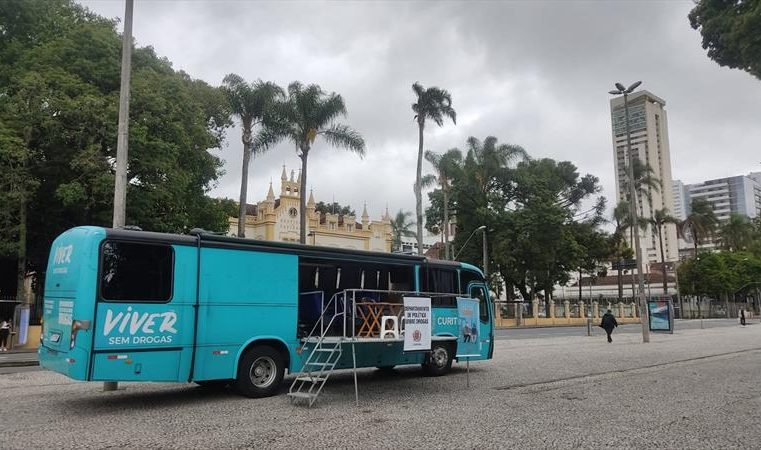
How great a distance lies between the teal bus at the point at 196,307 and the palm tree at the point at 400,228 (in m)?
60.2

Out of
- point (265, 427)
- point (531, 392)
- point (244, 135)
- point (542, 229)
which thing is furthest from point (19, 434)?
point (542, 229)

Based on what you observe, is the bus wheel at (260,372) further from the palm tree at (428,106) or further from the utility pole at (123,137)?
the palm tree at (428,106)

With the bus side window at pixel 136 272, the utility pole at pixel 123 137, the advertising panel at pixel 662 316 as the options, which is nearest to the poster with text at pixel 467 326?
the bus side window at pixel 136 272

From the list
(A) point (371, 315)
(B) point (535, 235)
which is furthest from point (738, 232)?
(A) point (371, 315)

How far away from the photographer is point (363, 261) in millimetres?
12500

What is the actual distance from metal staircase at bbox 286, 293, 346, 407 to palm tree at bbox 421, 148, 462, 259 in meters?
35.5

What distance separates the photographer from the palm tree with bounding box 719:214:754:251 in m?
94.2

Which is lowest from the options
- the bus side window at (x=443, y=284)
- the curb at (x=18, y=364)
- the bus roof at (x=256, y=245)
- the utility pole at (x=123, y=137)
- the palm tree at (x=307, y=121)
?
the curb at (x=18, y=364)

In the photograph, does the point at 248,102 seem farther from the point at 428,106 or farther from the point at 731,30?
the point at 731,30

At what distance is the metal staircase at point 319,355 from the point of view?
9.98 m

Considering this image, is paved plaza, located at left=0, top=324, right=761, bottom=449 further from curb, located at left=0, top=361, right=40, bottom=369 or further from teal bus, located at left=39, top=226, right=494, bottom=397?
curb, located at left=0, top=361, right=40, bottom=369

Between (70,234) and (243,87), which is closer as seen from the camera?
(70,234)

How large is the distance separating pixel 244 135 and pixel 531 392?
82.5 feet

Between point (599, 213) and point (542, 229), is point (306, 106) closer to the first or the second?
point (542, 229)
